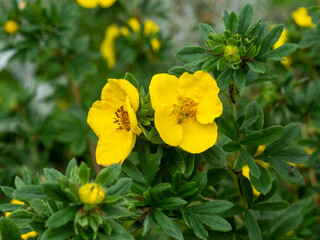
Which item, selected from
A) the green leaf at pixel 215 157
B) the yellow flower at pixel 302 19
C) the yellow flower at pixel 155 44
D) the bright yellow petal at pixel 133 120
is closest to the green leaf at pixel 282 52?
the green leaf at pixel 215 157

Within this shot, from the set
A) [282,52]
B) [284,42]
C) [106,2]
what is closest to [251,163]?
[282,52]

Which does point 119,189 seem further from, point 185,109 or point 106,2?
point 106,2

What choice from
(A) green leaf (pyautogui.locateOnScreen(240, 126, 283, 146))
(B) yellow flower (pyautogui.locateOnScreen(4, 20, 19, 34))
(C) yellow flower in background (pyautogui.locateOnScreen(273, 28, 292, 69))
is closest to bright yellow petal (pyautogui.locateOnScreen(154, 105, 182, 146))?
(A) green leaf (pyautogui.locateOnScreen(240, 126, 283, 146))

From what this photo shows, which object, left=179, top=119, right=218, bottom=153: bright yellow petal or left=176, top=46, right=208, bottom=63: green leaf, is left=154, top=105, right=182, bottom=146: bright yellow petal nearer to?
left=179, top=119, right=218, bottom=153: bright yellow petal

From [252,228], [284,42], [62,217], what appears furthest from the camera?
[284,42]

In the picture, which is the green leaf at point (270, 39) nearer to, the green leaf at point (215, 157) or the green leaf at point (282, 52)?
the green leaf at point (282, 52)
